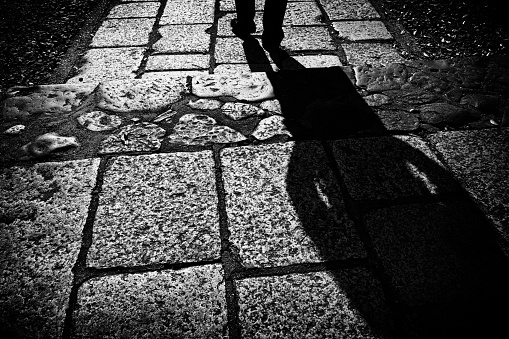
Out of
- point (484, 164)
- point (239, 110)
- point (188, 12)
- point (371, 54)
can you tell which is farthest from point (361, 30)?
point (484, 164)

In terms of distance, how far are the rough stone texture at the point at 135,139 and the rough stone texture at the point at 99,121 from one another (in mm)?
A: 69

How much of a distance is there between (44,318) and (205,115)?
1046 millimetres

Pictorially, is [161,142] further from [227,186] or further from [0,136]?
[0,136]

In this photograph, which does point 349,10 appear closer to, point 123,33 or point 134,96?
point 123,33

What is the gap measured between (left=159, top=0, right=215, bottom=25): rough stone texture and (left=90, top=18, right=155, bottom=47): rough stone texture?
0.55ft

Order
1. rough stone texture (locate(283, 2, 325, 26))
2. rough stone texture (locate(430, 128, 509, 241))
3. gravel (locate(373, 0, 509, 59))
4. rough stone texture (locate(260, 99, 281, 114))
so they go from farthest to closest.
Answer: rough stone texture (locate(283, 2, 325, 26)) < gravel (locate(373, 0, 509, 59)) < rough stone texture (locate(260, 99, 281, 114)) < rough stone texture (locate(430, 128, 509, 241))

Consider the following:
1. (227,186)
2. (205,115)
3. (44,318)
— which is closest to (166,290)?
(44,318)

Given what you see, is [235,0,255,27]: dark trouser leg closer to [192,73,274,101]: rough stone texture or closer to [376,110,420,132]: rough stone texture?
[192,73,274,101]: rough stone texture

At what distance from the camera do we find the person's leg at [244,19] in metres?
2.58

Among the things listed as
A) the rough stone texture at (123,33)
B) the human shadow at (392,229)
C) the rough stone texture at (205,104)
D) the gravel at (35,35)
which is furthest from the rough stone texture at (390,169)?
the gravel at (35,35)

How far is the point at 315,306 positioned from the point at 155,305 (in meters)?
0.48

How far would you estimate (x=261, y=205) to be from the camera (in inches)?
49.3

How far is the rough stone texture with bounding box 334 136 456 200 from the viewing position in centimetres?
130

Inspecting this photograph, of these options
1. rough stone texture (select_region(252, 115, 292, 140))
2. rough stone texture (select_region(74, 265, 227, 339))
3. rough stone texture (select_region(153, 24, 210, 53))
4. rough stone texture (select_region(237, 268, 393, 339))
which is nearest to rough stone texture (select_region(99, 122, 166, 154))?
rough stone texture (select_region(252, 115, 292, 140))
